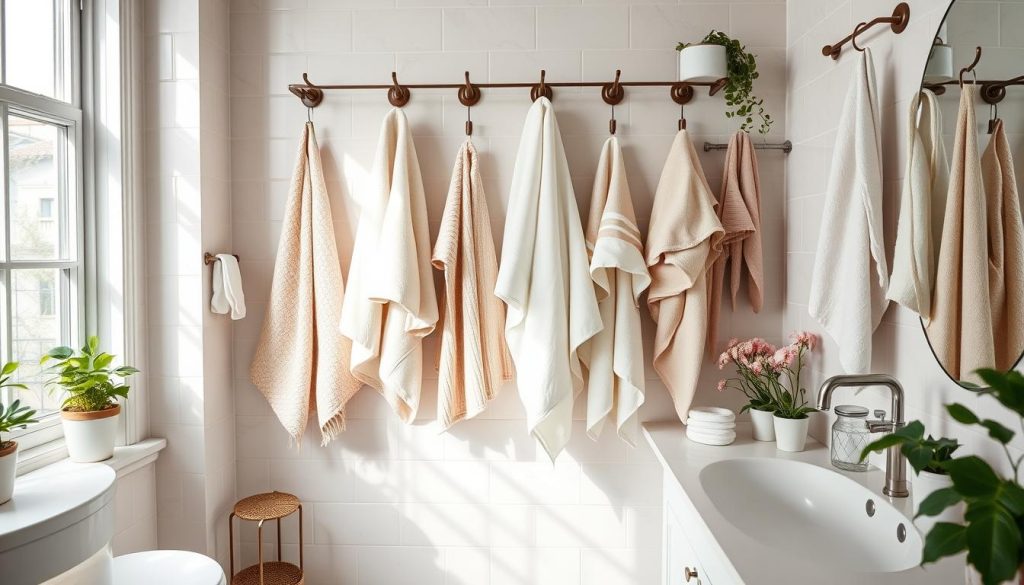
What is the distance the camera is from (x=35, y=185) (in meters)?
1.49

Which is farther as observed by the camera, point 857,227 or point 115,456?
point 115,456

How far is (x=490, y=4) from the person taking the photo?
73.1 inches

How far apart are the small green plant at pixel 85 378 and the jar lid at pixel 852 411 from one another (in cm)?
164

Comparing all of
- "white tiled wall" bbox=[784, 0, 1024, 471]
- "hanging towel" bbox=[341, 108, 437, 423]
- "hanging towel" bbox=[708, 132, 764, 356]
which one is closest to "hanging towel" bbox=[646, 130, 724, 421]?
"hanging towel" bbox=[708, 132, 764, 356]

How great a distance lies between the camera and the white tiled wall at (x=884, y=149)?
121cm

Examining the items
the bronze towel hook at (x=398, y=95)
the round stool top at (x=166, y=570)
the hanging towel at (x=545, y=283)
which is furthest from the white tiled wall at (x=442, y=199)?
the round stool top at (x=166, y=570)

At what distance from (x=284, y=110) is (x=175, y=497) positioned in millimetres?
1169

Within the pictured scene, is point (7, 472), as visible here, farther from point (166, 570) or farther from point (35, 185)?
point (35, 185)

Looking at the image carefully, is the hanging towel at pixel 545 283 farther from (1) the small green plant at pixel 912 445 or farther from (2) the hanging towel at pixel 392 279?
(1) the small green plant at pixel 912 445

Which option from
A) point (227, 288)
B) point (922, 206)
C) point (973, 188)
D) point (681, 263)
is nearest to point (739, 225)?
point (681, 263)

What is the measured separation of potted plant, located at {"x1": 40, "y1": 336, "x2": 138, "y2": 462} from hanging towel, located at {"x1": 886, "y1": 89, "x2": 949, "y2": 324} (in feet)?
5.70

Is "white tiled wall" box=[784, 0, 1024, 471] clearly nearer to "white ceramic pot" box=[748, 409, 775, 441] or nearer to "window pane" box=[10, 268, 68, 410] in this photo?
"white ceramic pot" box=[748, 409, 775, 441]

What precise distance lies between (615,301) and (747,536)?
2.51 feet

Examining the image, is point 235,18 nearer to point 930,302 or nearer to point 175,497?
point 175,497
